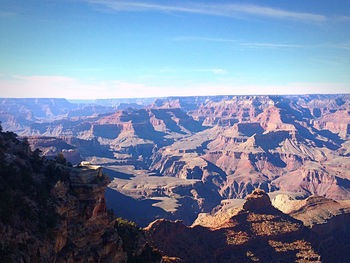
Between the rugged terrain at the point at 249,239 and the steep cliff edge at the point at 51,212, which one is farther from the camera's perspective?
the rugged terrain at the point at 249,239

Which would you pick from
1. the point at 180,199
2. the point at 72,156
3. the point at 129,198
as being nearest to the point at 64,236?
the point at 129,198

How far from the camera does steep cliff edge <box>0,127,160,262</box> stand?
2195 cm

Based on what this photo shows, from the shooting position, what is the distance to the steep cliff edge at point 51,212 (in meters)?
22.0

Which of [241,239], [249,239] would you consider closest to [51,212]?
[241,239]

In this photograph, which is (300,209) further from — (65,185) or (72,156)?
(72,156)

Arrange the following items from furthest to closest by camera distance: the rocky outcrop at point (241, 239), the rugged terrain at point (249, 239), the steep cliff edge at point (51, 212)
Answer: the rugged terrain at point (249, 239)
the rocky outcrop at point (241, 239)
the steep cliff edge at point (51, 212)

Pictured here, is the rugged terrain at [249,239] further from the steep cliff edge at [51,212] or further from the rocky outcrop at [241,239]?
the steep cliff edge at [51,212]

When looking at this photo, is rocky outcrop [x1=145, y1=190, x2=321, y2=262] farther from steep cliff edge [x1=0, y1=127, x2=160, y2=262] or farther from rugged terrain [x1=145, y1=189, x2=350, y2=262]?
steep cliff edge [x1=0, y1=127, x2=160, y2=262]

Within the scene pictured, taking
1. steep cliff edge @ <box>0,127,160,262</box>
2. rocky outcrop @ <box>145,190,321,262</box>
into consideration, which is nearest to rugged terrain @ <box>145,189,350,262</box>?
rocky outcrop @ <box>145,190,321,262</box>

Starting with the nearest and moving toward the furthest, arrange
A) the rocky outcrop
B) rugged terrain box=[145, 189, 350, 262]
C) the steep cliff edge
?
the steep cliff edge < the rocky outcrop < rugged terrain box=[145, 189, 350, 262]

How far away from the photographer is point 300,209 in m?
100

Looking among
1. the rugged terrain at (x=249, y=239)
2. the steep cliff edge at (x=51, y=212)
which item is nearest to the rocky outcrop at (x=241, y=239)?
the rugged terrain at (x=249, y=239)

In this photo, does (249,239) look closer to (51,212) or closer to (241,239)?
(241,239)

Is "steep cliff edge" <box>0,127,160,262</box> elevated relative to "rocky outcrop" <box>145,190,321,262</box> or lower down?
elevated
